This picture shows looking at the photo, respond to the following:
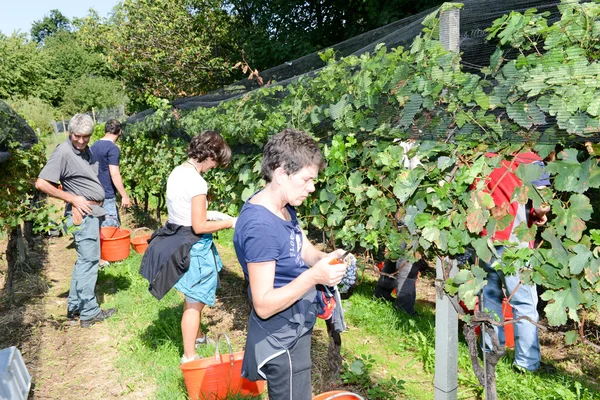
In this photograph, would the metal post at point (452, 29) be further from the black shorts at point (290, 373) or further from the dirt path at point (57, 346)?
the dirt path at point (57, 346)

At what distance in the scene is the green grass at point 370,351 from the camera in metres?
2.90

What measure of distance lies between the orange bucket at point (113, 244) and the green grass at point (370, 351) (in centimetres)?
104

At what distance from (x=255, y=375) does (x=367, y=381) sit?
4.20ft

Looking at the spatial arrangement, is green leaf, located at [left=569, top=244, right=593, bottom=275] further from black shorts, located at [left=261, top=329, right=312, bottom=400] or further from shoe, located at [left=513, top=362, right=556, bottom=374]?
shoe, located at [left=513, top=362, right=556, bottom=374]

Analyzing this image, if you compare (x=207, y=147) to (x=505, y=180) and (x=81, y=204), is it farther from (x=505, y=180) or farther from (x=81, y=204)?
(x=505, y=180)

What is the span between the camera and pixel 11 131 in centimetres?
495

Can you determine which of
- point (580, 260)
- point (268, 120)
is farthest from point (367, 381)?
point (268, 120)

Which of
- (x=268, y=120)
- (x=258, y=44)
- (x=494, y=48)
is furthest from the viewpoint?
(x=258, y=44)

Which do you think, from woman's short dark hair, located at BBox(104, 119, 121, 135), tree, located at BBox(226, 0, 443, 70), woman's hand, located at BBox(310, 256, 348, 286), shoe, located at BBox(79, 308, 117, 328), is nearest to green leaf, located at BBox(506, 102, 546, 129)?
woman's hand, located at BBox(310, 256, 348, 286)

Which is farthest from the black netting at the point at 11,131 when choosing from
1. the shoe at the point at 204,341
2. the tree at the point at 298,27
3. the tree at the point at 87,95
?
the tree at the point at 87,95

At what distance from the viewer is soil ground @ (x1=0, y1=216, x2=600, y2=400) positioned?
325 centimetres

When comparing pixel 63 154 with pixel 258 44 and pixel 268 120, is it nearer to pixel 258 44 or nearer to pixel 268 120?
pixel 268 120

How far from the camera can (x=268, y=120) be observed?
3.40 m

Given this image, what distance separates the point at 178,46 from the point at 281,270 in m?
13.5
